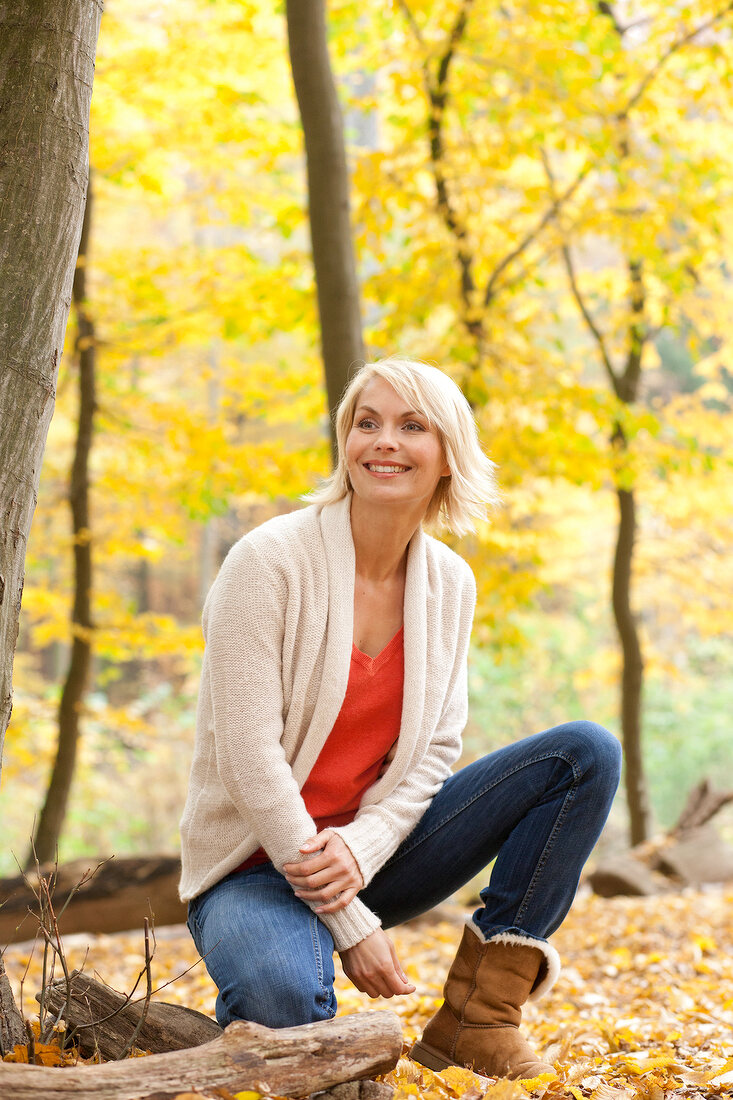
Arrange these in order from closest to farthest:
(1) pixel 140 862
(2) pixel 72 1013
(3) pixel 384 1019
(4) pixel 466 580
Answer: (3) pixel 384 1019
(2) pixel 72 1013
(4) pixel 466 580
(1) pixel 140 862

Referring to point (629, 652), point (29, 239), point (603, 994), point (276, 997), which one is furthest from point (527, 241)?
point (276, 997)

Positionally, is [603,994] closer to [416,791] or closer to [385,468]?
[416,791]

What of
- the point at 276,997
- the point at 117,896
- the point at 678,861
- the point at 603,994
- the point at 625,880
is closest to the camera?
the point at 276,997

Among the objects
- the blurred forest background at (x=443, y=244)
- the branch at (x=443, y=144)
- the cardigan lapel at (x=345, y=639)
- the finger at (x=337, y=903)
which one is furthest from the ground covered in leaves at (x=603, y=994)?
the branch at (x=443, y=144)

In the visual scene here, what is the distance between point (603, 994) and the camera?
3582 millimetres

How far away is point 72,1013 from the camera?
2.07 meters

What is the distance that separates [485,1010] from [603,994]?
1604 millimetres

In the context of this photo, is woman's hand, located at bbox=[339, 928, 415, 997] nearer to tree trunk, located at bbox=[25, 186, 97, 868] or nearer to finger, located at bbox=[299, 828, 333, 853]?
finger, located at bbox=[299, 828, 333, 853]

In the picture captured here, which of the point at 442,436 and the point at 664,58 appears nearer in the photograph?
the point at 442,436

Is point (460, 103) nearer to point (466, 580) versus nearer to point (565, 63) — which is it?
point (565, 63)

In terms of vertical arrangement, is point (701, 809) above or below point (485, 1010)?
below

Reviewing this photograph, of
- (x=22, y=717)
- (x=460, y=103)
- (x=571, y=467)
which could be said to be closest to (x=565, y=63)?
(x=460, y=103)

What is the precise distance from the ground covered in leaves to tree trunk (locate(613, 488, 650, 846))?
72.7 inches

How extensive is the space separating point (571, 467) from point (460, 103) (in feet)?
7.18
